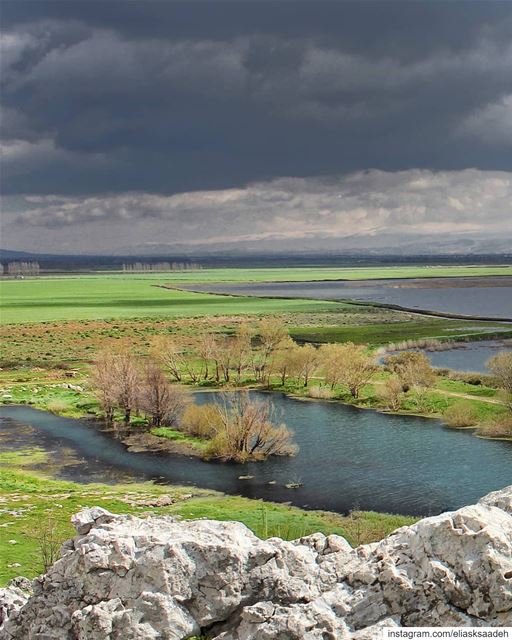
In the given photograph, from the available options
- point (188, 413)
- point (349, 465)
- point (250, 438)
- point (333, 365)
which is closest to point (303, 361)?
point (333, 365)

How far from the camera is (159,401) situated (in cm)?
4925

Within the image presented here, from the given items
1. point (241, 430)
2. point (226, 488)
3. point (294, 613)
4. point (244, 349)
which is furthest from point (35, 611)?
point (244, 349)

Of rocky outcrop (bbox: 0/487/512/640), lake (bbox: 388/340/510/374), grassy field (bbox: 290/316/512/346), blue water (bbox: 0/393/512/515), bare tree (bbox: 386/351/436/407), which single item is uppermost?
rocky outcrop (bbox: 0/487/512/640)

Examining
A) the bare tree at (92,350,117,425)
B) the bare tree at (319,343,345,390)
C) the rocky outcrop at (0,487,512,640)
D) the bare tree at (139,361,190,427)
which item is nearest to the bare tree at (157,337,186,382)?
the bare tree at (92,350,117,425)

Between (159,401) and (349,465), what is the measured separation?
637 inches

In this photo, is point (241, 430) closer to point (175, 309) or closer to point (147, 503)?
point (147, 503)

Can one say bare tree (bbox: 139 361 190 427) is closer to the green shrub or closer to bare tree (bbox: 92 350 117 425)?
bare tree (bbox: 92 350 117 425)

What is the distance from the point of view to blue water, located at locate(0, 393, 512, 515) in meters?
32.9

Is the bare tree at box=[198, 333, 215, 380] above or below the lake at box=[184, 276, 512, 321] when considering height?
above

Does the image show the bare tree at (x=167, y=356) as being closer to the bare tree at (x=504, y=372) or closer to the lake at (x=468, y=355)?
the lake at (x=468, y=355)

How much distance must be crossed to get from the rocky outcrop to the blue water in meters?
20.9

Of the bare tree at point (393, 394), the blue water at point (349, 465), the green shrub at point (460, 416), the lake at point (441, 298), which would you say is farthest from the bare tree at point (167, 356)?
the lake at point (441, 298)

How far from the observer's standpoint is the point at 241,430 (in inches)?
1574

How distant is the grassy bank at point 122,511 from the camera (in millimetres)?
25484
